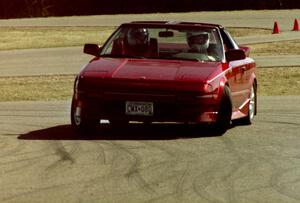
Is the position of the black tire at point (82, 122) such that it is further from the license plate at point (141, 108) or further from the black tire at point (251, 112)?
the black tire at point (251, 112)

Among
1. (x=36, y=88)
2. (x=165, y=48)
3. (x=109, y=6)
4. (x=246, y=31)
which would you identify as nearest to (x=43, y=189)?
(x=165, y=48)

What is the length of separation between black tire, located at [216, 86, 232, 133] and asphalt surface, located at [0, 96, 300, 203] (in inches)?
4.8

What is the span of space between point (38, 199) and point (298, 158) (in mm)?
3185

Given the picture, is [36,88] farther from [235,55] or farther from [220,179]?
[220,179]

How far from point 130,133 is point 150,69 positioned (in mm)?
788

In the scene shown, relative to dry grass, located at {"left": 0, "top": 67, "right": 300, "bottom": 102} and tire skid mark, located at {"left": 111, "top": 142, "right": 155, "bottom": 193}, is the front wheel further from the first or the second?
dry grass, located at {"left": 0, "top": 67, "right": 300, "bottom": 102}

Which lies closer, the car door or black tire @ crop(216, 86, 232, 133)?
black tire @ crop(216, 86, 232, 133)

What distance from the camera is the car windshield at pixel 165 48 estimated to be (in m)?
12.5

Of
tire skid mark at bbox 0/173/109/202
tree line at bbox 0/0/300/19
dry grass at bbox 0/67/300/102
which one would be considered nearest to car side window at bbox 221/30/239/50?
tire skid mark at bbox 0/173/109/202

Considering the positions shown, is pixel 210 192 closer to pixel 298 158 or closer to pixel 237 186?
pixel 237 186

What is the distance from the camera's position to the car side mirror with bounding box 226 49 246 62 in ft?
41.4

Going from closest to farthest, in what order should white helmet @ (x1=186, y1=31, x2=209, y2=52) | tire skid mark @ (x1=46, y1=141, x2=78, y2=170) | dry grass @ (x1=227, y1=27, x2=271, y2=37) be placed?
tire skid mark @ (x1=46, y1=141, x2=78, y2=170)
white helmet @ (x1=186, y1=31, x2=209, y2=52)
dry grass @ (x1=227, y1=27, x2=271, y2=37)

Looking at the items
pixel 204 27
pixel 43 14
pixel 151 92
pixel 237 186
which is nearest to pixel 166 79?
pixel 151 92

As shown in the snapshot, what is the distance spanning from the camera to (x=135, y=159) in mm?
9602
